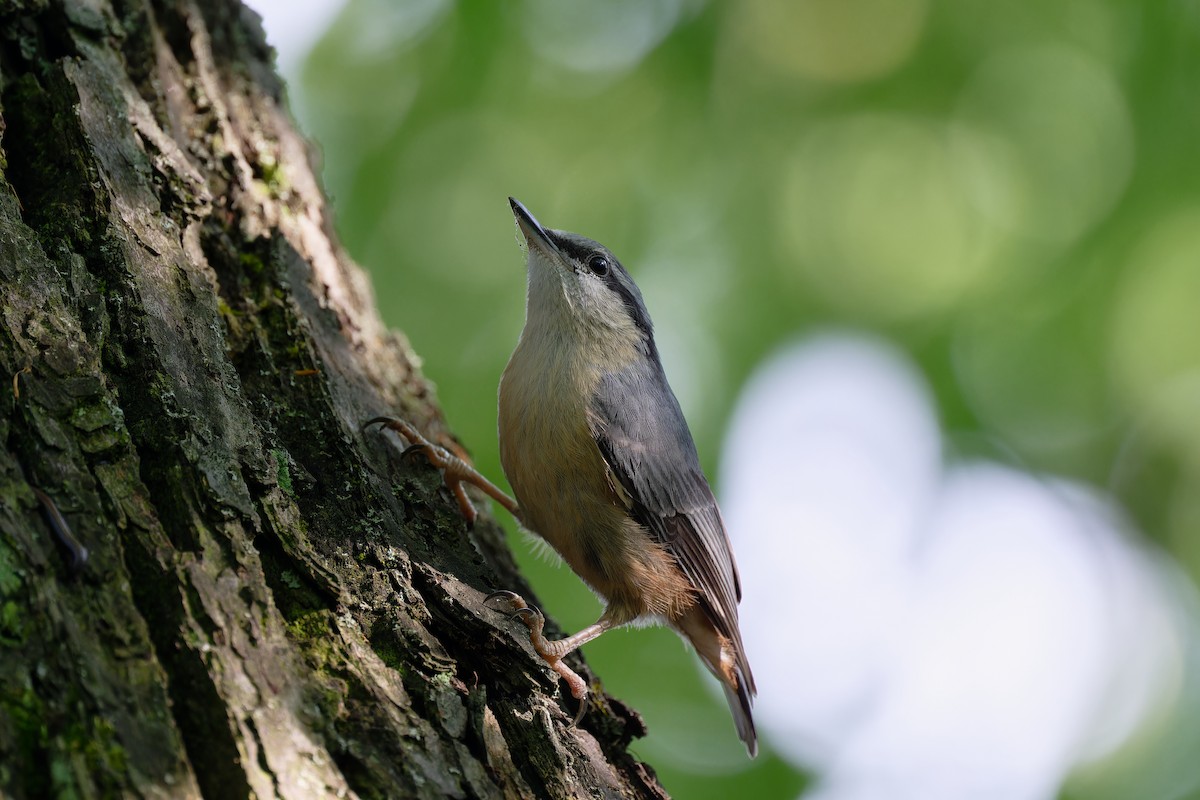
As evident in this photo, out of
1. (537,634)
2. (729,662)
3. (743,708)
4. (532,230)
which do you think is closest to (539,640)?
(537,634)

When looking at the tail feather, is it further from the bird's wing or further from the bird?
the bird's wing

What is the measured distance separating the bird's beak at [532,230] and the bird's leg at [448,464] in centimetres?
104

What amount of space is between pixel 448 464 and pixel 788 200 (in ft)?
9.88

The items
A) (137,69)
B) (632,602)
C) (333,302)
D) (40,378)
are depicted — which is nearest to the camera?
(40,378)

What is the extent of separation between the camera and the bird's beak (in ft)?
13.1

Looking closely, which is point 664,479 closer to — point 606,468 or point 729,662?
point 606,468

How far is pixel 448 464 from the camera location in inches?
133

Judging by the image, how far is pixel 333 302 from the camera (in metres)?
3.37

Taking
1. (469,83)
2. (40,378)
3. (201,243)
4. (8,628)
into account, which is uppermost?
(469,83)

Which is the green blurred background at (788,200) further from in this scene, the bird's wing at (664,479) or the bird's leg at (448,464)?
the bird's leg at (448,464)

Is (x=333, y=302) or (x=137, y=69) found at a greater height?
(x=137, y=69)

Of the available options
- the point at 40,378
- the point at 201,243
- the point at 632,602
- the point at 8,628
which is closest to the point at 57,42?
the point at 201,243

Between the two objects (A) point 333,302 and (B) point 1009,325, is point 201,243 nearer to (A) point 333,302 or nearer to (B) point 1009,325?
(A) point 333,302

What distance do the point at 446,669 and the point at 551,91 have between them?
4204 mm
